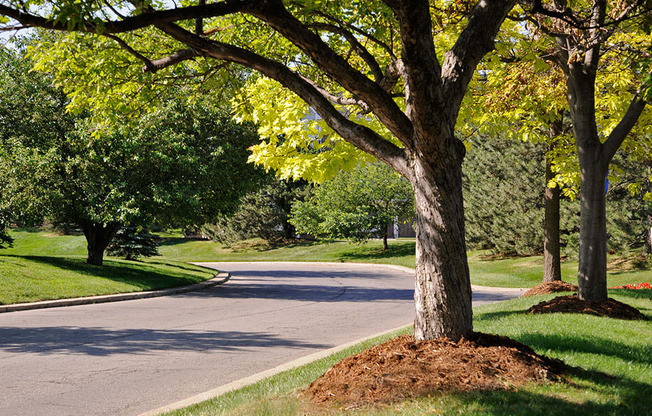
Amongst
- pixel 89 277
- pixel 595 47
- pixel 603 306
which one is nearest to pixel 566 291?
pixel 603 306

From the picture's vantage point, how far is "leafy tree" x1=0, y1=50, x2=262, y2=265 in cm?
1619

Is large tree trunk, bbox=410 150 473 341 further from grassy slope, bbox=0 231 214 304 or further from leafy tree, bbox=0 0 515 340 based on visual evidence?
grassy slope, bbox=0 231 214 304

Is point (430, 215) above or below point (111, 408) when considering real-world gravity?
above

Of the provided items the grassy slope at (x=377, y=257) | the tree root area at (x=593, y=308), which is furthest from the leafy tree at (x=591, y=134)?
the grassy slope at (x=377, y=257)

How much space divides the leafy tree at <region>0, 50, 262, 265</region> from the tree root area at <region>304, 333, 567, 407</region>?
12368mm

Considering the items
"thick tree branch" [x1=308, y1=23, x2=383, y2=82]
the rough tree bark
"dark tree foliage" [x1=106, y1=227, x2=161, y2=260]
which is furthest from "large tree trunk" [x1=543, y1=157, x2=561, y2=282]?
"dark tree foliage" [x1=106, y1=227, x2=161, y2=260]

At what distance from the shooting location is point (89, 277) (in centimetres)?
1706

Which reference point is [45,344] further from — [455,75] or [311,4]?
[455,75]

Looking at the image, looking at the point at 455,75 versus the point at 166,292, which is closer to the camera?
the point at 455,75

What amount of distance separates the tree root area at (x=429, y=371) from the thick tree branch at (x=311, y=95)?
1915mm

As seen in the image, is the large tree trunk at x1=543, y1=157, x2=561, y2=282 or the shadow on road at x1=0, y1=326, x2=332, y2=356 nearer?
the shadow on road at x1=0, y1=326, x2=332, y2=356

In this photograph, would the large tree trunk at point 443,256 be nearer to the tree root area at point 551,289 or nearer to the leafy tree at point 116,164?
the tree root area at point 551,289

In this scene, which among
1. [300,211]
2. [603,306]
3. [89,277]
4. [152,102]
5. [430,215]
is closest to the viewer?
[430,215]

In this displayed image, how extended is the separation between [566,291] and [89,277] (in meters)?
14.1
